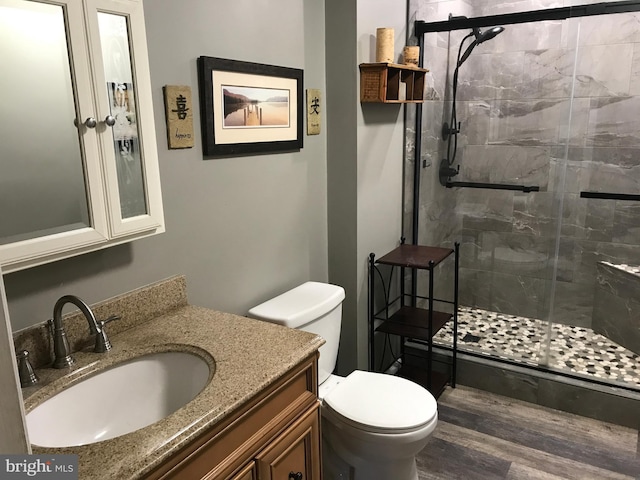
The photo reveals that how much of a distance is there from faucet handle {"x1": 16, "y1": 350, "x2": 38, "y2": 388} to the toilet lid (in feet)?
3.52

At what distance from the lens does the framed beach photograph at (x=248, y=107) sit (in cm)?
179

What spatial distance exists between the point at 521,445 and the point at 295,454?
142cm

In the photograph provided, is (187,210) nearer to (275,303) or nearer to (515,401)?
(275,303)

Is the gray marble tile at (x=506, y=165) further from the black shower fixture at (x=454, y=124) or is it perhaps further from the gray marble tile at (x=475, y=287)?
the gray marble tile at (x=475, y=287)

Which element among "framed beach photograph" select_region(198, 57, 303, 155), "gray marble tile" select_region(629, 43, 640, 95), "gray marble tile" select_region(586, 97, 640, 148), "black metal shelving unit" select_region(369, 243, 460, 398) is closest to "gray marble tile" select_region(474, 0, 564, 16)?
"gray marble tile" select_region(629, 43, 640, 95)

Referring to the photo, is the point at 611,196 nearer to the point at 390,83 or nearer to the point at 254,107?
the point at 390,83

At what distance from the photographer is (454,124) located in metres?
3.50

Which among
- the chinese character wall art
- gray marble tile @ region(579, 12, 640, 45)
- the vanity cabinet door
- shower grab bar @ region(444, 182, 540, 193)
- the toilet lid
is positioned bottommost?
the toilet lid

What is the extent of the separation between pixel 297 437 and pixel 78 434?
1.89 feet

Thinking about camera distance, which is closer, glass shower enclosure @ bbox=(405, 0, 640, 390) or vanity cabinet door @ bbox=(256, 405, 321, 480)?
vanity cabinet door @ bbox=(256, 405, 321, 480)

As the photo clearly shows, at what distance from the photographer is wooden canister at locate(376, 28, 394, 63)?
7.88 feet

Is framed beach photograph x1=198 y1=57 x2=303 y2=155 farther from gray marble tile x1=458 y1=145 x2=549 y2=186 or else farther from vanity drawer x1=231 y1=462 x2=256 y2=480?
gray marble tile x1=458 y1=145 x2=549 y2=186

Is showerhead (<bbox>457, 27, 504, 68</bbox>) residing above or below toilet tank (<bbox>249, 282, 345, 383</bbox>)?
above

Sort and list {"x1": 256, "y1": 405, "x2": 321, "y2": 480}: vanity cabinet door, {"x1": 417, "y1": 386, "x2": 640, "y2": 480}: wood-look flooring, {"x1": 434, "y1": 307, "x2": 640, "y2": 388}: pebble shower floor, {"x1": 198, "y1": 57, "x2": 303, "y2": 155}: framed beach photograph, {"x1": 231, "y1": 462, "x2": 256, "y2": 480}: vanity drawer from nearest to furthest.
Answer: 1. {"x1": 231, "y1": 462, "x2": 256, "y2": 480}: vanity drawer
2. {"x1": 256, "y1": 405, "x2": 321, "y2": 480}: vanity cabinet door
3. {"x1": 198, "y1": 57, "x2": 303, "y2": 155}: framed beach photograph
4. {"x1": 417, "y1": 386, "x2": 640, "y2": 480}: wood-look flooring
5. {"x1": 434, "y1": 307, "x2": 640, "y2": 388}: pebble shower floor
